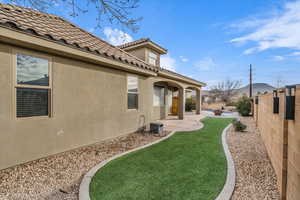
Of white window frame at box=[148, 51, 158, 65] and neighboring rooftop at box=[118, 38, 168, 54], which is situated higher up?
neighboring rooftop at box=[118, 38, 168, 54]

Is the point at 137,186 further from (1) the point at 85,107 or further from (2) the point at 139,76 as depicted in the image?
(2) the point at 139,76

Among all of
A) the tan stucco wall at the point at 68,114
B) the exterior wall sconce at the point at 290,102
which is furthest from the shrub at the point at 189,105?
the exterior wall sconce at the point at 290,102

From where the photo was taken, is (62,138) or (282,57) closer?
(62,138)

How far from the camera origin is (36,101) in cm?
423

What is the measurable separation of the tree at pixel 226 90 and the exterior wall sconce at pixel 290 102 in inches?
1625

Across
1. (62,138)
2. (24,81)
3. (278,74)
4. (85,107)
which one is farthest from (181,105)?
(278,74)

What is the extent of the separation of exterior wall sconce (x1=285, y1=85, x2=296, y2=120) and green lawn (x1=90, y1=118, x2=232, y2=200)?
190 cm

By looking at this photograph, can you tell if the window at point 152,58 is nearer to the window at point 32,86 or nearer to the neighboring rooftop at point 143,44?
the neighboring rooftop at point 143,44

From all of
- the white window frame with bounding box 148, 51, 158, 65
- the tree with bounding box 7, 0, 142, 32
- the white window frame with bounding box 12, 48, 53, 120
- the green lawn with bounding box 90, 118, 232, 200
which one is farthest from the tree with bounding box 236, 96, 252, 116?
the white window frame with bounding box 12, 48, 53, 120

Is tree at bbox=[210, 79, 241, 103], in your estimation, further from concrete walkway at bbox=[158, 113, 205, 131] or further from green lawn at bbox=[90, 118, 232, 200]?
green lawn at bbox=[90, 118, 232, 200]

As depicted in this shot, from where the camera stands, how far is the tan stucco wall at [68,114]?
3.67 metres

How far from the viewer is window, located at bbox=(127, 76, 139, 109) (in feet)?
25.0

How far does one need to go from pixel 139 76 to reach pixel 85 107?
144 inches

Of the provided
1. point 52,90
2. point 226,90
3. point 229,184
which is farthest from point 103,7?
point 226,90
